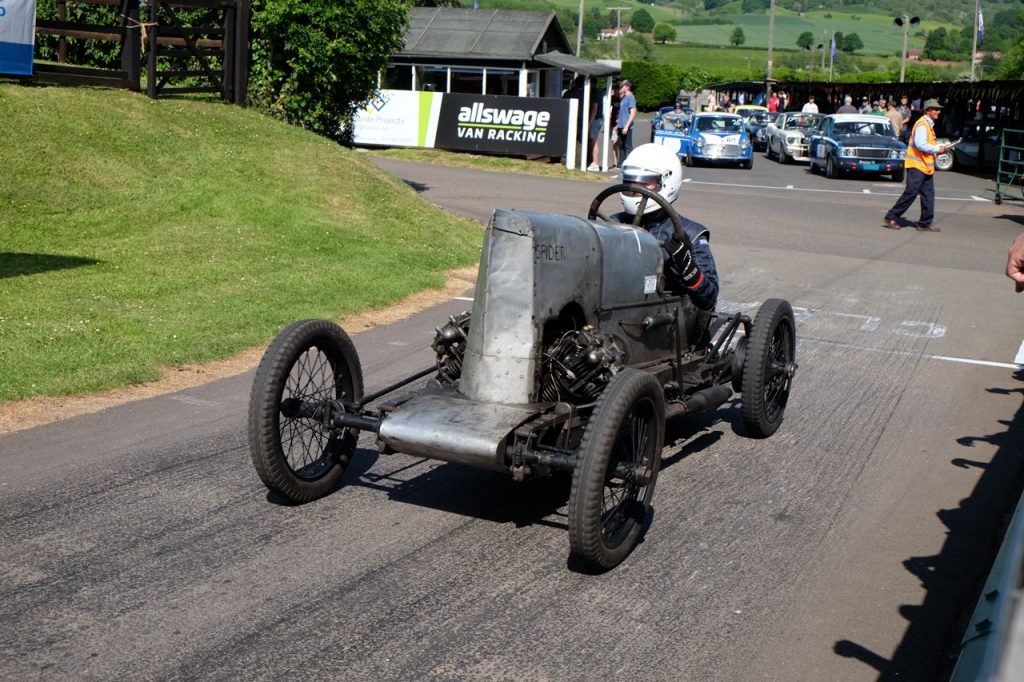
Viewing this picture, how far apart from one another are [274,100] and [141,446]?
14101mm

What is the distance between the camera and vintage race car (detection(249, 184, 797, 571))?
554cm

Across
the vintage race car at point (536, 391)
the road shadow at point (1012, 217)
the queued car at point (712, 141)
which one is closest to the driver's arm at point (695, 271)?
the vintage race car at point (536, 391)

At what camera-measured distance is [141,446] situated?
23.6 ft

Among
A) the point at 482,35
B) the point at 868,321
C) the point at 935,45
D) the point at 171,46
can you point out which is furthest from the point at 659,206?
the point at 935,45

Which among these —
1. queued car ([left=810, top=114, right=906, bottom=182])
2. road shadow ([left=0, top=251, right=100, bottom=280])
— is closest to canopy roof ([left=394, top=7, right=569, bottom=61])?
queued car ([left=810, top=114, right=906, bottom=182])

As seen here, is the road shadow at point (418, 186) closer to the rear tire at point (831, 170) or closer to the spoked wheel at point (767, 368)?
the rear tire at point (831, 170)

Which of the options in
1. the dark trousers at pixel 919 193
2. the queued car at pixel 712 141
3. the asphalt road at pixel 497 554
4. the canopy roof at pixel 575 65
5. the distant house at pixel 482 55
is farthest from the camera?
the distant house at pixel 482 55

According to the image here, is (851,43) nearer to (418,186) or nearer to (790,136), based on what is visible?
(790,136)

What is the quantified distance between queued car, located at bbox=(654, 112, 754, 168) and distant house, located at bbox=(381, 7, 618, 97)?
2.83m

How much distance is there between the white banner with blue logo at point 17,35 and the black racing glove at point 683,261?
37.1 ft

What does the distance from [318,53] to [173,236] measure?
6.73 metres

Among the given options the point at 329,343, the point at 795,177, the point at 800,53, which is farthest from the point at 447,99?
the point at 800,53

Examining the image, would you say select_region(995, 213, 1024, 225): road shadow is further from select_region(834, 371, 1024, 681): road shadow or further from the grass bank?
select_region(834, 371, 1024, 681): road shadow

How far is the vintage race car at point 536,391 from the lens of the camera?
554cm
